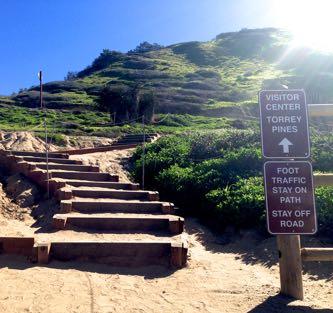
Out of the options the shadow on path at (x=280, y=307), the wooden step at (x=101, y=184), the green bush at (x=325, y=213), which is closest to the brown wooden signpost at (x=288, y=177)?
the shadow on path at (x=280, y=307)

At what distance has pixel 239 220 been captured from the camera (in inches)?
299

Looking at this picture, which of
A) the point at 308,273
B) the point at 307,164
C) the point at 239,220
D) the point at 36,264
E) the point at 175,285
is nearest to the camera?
the point at 307,164

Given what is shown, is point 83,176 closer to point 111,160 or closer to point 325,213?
point 325,213

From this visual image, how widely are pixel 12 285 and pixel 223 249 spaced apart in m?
3.58

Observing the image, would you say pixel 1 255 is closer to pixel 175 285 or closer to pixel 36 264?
pixel 36 264

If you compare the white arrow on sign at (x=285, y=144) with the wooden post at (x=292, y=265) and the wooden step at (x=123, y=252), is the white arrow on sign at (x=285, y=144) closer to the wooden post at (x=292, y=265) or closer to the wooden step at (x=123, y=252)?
the wooden post at (x=292, y=265)

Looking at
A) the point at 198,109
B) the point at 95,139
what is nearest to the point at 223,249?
the point at 95,139

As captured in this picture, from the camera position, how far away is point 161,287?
479 cm

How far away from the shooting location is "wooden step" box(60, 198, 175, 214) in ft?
23.1

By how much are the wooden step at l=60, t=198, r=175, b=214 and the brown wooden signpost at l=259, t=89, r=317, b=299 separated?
3210 mm

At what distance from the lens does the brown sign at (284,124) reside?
14.8ft

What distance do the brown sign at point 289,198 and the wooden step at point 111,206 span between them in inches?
126

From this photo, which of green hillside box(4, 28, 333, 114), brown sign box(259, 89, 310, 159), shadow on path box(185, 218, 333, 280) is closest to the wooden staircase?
shadow on path box(185, 218, 333, 280)

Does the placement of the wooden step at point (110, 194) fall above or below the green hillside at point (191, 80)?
below
